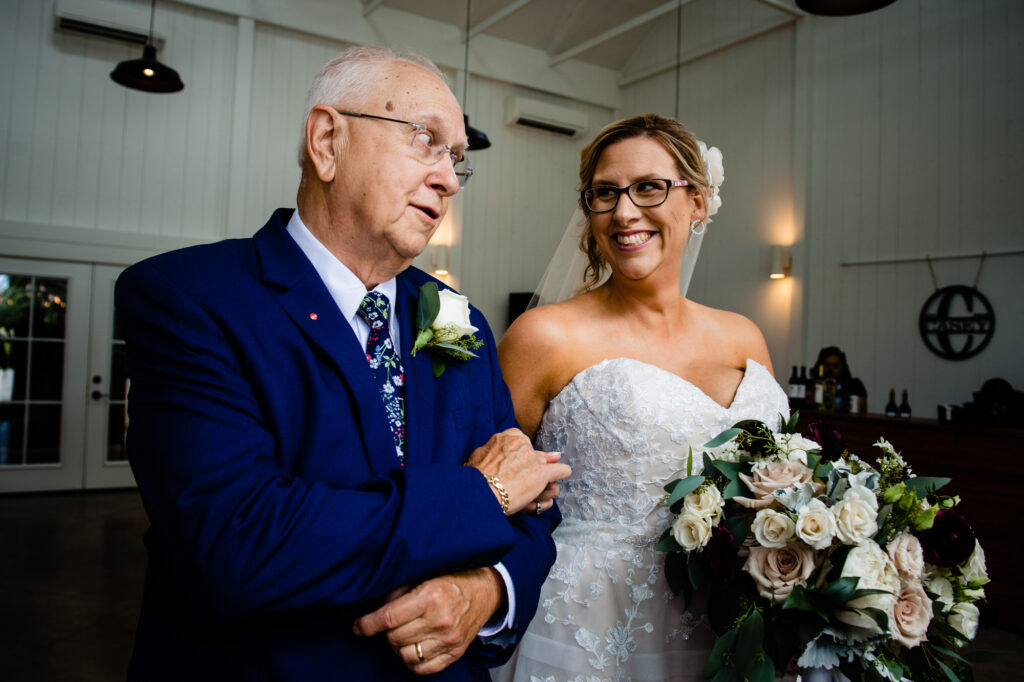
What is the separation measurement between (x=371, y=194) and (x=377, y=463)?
51 cm

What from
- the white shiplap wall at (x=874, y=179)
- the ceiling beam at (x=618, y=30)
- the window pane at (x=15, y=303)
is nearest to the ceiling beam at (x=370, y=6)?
the ceiling beam at (x=618, y=30)

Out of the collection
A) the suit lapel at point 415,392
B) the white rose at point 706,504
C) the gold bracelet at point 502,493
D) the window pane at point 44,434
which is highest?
the suit lapel at point 415,392

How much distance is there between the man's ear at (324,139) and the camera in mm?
1319

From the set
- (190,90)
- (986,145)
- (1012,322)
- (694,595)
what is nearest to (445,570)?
(694,595)

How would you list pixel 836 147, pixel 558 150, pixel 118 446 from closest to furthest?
pixel 836 147
pixel 118 446
pixel 558 150

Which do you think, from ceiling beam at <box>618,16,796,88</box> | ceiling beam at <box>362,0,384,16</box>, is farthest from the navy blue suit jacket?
ceiling beam at <box>618,16,796,88</box>

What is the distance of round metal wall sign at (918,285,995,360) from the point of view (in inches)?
228

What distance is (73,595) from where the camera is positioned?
450 cm

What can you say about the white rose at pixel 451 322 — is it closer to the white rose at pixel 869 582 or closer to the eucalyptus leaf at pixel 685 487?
the eucalyptus leaf at pixel 685 487

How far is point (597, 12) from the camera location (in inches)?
355

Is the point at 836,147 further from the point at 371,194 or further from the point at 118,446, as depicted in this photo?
the point at 118,446

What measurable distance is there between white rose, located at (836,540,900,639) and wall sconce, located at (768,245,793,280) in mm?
6684

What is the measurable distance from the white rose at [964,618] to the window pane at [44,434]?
327 inches

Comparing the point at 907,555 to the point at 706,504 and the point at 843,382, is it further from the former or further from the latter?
the point at 843,382
